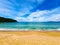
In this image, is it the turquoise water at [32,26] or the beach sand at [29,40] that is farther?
the turquoise water at [32,26]

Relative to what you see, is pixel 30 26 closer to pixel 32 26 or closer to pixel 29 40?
pixel 32 26

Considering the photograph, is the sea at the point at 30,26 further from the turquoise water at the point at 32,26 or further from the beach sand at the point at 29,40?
the beach sand at the point at 29,40

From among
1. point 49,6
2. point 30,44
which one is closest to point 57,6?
point 49,6

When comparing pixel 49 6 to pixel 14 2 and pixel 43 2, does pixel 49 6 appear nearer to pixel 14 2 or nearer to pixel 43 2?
pixel 43 2

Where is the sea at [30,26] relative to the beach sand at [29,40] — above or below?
above

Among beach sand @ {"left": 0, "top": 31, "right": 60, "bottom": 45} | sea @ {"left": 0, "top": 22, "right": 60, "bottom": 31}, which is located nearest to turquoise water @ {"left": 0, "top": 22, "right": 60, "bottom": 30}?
sea @ {"left": 0, "top": 22, "right": 60, "bottom": 31}

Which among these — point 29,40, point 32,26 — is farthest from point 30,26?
point 29,40

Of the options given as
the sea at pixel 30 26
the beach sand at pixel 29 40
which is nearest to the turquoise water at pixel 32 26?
the sea at pixel 30 26

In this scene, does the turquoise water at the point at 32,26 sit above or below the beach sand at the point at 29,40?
above

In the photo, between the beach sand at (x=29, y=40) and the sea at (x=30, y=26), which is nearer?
the beach sand at (x=29, y=40)

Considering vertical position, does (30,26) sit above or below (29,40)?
above

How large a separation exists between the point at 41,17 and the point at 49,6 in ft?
2.48

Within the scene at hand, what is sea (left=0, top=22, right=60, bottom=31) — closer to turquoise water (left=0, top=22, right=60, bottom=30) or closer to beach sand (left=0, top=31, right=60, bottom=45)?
turquoise water (left=0, top=22, right=60, bottom=30)

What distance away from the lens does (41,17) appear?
319 inches
